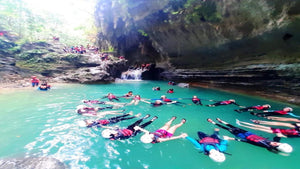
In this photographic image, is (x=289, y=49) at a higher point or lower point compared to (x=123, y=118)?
higher

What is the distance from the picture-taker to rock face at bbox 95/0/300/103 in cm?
828

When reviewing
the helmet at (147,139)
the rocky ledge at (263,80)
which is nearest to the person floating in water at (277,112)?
the rocky ledge at (263,80)

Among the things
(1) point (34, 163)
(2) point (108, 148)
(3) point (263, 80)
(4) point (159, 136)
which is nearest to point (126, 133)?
(2) point (108, 148)

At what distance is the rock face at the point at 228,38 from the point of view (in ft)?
27.2

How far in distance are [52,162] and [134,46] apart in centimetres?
2257

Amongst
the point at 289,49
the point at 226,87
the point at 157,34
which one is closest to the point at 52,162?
the point at 289,49

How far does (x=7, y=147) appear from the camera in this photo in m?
4.23

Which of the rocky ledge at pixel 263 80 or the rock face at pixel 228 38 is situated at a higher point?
the rock face at pixel 228 38

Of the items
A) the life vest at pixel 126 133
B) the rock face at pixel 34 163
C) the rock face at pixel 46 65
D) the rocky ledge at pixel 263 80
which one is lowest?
the rock face at pixel 34 163

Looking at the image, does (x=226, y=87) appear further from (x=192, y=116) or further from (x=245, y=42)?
(x=192, y=116)

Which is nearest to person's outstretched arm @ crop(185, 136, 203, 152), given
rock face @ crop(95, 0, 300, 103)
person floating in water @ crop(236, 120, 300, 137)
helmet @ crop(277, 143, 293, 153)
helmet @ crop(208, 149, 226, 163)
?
helmet @ crop(208, 149, 226, 163)

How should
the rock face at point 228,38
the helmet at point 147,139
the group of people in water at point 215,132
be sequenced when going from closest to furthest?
1. the group of people in water at point 215,132
2. the helmet at point 147,139
3. the rock face at point 228,38

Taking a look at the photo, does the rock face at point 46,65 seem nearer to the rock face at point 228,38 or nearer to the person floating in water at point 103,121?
the rock face at point 228,38

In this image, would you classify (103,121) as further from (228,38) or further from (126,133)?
(228,38)
